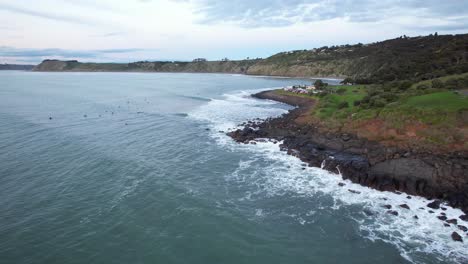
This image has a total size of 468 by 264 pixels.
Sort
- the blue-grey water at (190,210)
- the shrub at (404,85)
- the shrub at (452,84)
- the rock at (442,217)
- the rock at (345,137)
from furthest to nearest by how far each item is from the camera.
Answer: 1. the shrub at (404,85)
2. the shrub at (452,84)
3. the rock at (345,137)
4. the rock at (442,217)
5. the blue-grey water at (190,210)

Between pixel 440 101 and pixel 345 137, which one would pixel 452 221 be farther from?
pixel 440 101

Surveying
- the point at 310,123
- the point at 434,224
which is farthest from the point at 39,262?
the point at 310,123

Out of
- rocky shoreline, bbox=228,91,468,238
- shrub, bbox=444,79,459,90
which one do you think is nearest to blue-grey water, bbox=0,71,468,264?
rocky shoreline, bbox=228,91,468,238

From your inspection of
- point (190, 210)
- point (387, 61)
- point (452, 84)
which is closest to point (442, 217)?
point (190, 210)

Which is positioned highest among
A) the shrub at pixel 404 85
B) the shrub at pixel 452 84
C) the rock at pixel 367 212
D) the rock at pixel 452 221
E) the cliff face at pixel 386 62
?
the cliff face at pixel 386 62

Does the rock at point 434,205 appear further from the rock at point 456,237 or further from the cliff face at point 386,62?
the cliff face at point 386,62

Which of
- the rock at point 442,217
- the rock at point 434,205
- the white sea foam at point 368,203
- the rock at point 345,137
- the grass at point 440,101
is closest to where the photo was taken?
the white sea foam at point 368,203

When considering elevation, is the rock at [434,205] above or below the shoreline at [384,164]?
below

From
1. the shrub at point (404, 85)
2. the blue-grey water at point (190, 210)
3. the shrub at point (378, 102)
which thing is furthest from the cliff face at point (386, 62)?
the blue-grey water at point (190, 210)
